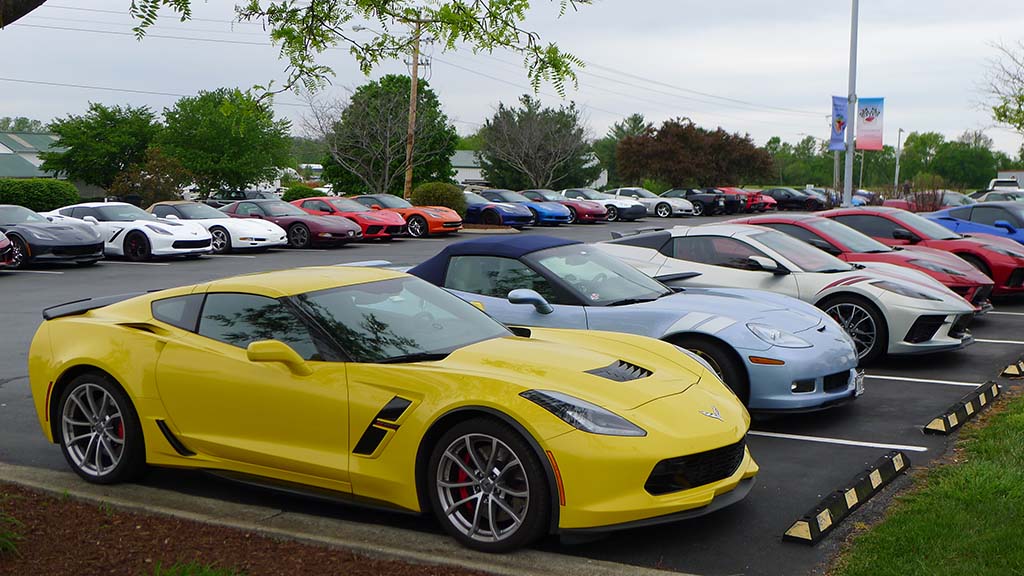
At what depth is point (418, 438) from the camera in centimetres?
476

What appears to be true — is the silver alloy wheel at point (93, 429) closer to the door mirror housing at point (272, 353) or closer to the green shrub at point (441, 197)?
the door mirror housing at point (272, 353)

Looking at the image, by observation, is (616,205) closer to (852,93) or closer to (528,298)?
(852,93)

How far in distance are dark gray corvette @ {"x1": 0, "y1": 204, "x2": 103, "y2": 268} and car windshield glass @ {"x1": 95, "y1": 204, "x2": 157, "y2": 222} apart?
1.84 meters

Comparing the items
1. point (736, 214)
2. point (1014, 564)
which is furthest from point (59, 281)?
point (736, 214)

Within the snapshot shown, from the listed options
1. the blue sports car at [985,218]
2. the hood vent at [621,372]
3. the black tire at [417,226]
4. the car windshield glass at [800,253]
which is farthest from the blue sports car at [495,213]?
the hood vent at [621,372]

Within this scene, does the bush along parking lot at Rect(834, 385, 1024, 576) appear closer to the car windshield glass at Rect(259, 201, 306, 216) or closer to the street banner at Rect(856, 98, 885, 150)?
the car windshield glass at Rect(259, 201, 306, 216)

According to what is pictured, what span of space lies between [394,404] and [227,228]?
20.9 meters

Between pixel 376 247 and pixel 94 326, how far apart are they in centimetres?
2135

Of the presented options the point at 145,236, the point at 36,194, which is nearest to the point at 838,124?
the point at 145,236

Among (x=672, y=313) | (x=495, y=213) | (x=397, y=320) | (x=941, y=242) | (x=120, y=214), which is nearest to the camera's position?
(x=397, y=320)

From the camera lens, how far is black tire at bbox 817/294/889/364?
30.9 feet

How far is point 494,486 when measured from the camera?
15.3 ft

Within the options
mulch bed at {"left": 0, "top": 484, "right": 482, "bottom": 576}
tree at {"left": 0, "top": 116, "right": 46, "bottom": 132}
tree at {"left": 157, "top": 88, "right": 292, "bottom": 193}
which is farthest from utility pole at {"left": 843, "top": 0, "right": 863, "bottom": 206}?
tree at {"left": 0, "top": 116, "right": 46, "bottom": 132}

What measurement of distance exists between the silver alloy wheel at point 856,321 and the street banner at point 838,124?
19717mm
